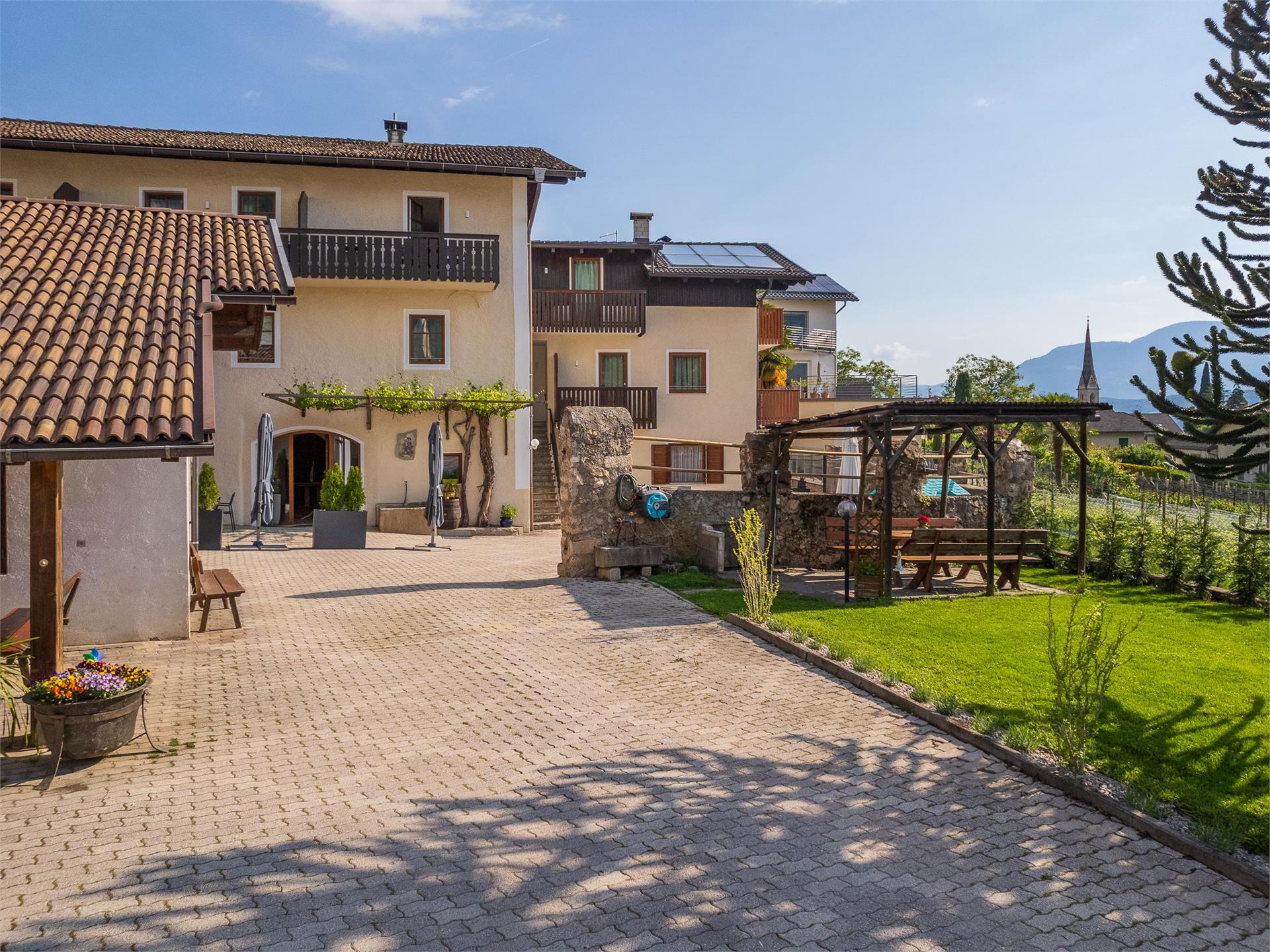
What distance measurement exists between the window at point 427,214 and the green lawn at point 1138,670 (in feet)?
44.4

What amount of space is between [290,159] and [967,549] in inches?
675

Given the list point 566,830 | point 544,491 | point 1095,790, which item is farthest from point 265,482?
point 1095,790

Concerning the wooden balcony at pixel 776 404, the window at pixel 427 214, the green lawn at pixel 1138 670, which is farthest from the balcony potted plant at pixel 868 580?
the wooden balcony at pixel 776 404

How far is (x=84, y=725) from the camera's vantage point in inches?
239

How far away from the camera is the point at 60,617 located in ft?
21.8

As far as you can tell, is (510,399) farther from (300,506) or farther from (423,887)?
(423,887)

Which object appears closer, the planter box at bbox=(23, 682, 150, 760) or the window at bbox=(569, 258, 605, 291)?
the planter box at bbox=(23, 682, 150, 760)

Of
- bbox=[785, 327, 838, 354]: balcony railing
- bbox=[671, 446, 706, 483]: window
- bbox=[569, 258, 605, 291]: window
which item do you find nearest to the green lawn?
bbox=[671, 446, 706, 483]: window

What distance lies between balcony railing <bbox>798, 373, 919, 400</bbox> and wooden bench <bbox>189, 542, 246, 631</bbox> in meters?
26.3

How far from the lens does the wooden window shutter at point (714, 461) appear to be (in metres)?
27.9

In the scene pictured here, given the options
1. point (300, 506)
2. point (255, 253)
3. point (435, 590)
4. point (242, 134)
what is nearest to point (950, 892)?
point (435, 590)

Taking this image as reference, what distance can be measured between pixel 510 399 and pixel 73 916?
61.5 feet

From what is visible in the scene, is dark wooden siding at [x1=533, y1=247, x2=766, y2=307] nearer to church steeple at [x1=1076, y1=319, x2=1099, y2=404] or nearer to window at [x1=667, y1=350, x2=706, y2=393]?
window at [x1=667, y1=350, x2=706, y2=393]

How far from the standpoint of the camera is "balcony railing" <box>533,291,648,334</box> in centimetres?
2695
